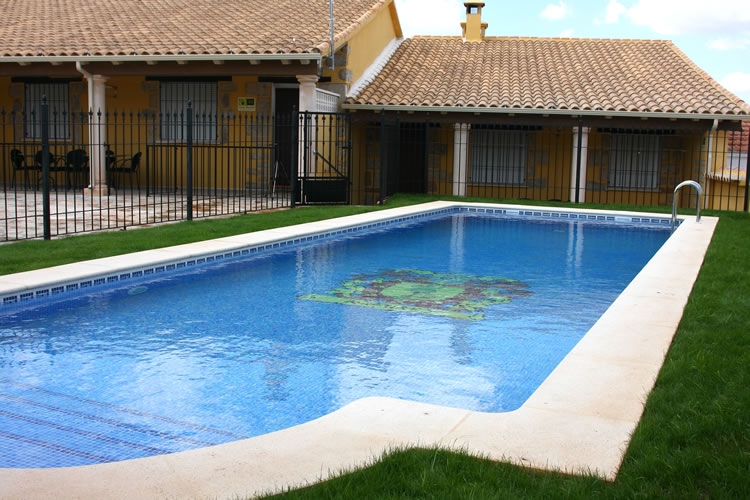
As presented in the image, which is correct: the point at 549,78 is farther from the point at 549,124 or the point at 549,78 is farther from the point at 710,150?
the point at 710,150

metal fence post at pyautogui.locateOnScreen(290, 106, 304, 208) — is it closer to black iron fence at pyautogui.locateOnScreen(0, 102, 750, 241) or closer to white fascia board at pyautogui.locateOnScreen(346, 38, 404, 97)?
black iron fence at pyautogui.locateOnScreen(0, 102, 750, 241)

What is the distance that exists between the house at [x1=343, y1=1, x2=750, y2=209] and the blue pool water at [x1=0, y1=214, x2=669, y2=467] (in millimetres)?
9320

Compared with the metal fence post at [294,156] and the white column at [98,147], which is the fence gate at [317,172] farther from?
the white column at [98,147]

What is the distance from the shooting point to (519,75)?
2094cm

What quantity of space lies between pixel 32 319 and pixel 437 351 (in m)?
3.16

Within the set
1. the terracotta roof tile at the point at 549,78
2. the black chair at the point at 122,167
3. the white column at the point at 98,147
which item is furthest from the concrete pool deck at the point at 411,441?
the terracotta roof tile at the point at 549,78

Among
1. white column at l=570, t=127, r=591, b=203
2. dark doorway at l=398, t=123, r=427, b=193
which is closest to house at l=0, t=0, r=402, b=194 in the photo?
dark doorway at l=398, t=123, r=427, b=193

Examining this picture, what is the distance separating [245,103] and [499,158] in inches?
264

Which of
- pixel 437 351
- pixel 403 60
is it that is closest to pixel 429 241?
pixel 437 351

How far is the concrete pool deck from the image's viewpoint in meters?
2.92

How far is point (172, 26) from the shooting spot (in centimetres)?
1858

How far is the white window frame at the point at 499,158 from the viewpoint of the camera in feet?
67.8

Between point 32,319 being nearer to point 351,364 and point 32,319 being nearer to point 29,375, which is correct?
point 29,375

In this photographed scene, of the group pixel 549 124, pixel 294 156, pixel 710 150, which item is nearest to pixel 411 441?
pixel 294 156
